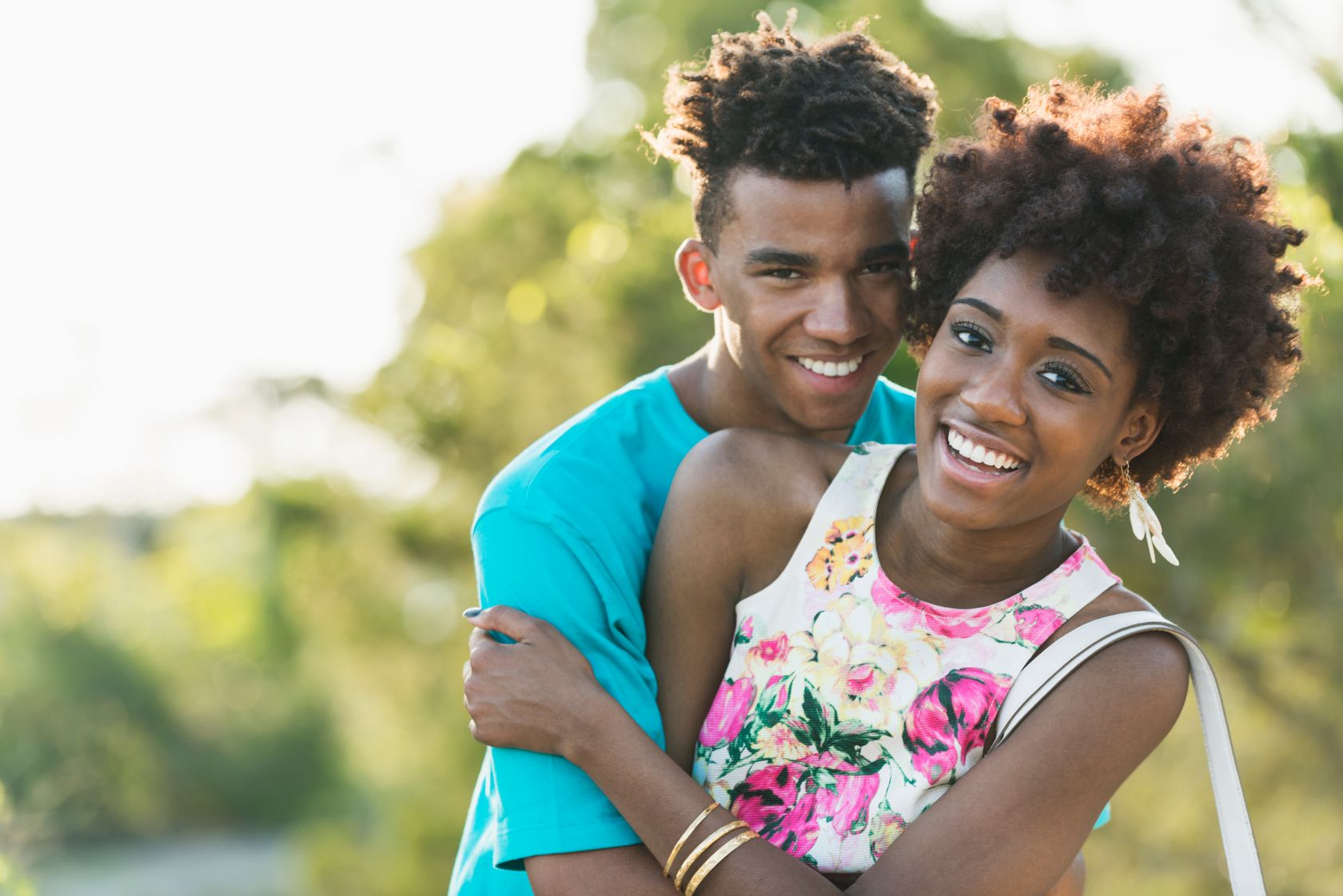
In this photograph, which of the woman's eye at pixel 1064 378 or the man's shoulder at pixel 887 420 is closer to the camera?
the woman's eye at pixel 1064 378

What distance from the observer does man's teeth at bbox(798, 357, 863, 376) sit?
115 inches

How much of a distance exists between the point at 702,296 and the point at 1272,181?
1231mm

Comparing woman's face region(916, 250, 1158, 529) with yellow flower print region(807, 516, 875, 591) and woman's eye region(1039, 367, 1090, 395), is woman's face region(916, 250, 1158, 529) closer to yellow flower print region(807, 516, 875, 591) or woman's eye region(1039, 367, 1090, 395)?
woman's eye region(1039, 367, 1090, 395)

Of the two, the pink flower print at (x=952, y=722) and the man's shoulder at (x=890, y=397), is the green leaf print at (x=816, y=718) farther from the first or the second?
the man's shoulder at (x=890, y=397)

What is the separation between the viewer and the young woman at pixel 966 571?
2.30 meters

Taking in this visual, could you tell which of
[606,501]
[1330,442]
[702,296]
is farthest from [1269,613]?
[606,501]

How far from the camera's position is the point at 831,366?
2.91 meters

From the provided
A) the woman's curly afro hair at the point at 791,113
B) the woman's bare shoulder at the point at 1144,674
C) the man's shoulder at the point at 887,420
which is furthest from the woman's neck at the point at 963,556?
the woman's curly afro hair at the point at 791,113

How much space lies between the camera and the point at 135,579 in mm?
18922

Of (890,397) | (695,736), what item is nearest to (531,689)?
(695,736)

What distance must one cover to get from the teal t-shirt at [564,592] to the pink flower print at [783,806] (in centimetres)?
19

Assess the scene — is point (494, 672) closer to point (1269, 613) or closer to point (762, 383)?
point (762, 383)

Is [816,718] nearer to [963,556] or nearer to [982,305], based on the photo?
[963,556]

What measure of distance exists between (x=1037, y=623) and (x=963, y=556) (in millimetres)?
180
